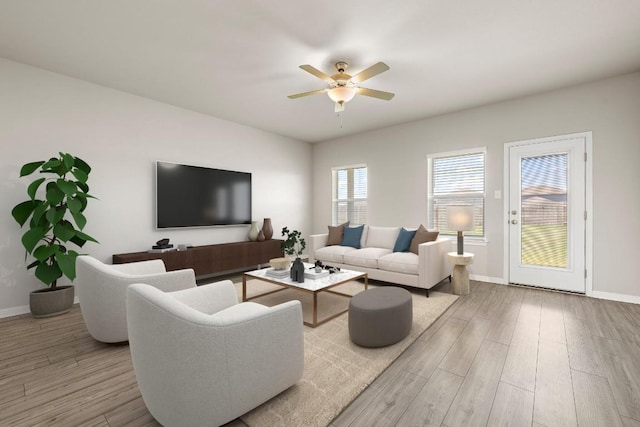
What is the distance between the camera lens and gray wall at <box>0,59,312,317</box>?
3035 millimetres

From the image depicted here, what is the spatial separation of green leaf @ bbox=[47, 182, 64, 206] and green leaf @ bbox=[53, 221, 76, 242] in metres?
0.25

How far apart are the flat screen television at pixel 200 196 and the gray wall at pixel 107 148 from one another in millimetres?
142

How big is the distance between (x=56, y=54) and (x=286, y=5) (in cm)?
258

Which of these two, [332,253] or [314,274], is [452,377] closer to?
[314,274]

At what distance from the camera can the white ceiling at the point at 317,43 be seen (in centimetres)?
223

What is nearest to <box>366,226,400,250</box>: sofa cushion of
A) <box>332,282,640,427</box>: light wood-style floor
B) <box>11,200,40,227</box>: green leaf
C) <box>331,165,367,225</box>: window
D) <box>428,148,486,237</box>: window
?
<box>428,148,486,237</box>: window

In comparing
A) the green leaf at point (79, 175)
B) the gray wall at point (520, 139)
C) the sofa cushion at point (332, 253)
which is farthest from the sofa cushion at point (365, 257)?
the green leaf at point (79, 175)

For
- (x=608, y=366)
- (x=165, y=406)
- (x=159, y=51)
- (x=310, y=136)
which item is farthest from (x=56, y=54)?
(x=608, y=366)

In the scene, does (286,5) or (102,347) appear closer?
(286,5)

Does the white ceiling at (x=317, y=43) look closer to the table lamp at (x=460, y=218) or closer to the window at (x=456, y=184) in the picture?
the window at (x=456, y=184)

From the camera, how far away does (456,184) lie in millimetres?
4684

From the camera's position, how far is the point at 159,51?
2.82 m

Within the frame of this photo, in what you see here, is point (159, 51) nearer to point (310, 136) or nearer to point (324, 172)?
point (310, 136)

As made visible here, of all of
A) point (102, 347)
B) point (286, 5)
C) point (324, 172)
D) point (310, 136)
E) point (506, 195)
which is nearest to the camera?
point (286, 5)
